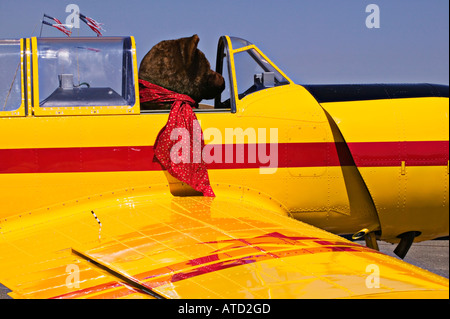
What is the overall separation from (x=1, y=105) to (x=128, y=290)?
2.29 meters

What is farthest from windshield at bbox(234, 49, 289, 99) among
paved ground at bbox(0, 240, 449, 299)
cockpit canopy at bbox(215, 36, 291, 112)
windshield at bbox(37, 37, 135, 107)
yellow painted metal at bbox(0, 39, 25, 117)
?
paved ground at bbox(0, 240, 449, 299)

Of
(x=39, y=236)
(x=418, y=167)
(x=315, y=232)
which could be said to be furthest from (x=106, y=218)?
(x=418, y=167)

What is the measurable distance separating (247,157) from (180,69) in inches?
41.9

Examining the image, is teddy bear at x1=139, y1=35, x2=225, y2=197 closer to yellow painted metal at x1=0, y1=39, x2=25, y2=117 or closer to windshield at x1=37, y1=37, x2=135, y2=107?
windshield at x1=37, y1=37, x2=135, y2=107

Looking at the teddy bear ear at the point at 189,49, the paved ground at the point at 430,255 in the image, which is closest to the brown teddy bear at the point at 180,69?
the teddy bear ear at the point at 189,49

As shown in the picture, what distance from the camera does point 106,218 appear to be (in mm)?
4871

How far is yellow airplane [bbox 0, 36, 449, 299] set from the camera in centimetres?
439

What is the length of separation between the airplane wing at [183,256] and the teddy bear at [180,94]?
11.0 inches

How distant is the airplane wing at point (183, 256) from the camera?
11.5 feet

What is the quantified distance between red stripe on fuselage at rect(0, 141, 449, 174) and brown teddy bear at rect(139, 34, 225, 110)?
63 cm

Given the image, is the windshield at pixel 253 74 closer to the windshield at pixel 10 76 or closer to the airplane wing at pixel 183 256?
the airplane wing at pixel 183 256

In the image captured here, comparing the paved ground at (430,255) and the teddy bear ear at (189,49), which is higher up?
the teddy bear ear at (189,49)

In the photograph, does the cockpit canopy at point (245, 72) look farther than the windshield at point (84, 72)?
Yes
